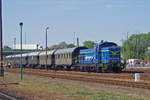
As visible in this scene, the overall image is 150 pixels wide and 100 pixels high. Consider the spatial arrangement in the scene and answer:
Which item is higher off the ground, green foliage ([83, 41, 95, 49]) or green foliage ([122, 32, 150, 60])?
green foliage ([83, 41, 95, 49])

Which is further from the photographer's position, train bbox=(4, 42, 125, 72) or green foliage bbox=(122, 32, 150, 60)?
green foliage bbox=(122, 32, 150, 60)

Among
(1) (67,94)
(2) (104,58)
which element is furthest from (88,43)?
(1) (67,94)

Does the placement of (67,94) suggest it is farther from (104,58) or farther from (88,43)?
(88,43)

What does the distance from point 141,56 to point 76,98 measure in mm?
93210

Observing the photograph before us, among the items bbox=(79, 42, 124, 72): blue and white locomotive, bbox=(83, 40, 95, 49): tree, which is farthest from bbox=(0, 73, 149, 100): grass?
bbox=(83, 40, 95, 49): tree

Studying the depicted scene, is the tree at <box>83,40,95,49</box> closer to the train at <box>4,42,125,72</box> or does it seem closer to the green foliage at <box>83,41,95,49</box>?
the green foliage at <box>83,41,95,49</box>

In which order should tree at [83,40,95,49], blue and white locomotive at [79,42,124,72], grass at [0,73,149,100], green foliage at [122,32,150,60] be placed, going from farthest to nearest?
tree at [83,40,95,49], green foliage at [122,32,150,60], blue and white locomotive at [79,42,124,72], grass at [0,73,149,100]

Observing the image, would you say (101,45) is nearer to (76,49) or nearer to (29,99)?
(76,49)

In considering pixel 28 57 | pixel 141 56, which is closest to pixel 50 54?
pixel 28 57

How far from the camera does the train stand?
34500 mm

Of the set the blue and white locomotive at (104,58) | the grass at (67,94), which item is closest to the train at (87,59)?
the blue and white locomotive at (104,58)

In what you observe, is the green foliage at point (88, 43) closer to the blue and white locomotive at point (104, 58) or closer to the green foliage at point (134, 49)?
the green foliage at point (134, 49)

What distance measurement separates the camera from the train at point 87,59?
3450 centimetres

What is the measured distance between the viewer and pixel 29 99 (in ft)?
44.7
